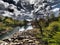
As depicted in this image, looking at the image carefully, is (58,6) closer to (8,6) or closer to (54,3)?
(54,3)

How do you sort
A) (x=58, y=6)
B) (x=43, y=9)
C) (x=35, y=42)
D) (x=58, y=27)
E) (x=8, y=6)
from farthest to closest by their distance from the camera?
(x=8, y=6), (x=43, y=9), (x=58, y=6), (x=35, y=42), (x=58, y=27)

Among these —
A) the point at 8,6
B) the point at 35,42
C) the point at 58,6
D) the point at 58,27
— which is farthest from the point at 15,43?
the point at 8,6

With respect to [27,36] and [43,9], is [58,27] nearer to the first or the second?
[27,36]

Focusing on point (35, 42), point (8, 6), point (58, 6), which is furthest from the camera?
point (8, 6)

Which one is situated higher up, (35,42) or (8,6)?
(8,6)

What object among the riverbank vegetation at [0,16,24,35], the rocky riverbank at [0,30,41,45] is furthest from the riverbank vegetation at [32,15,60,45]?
the riverbank vegetation at [0,16,24,35]

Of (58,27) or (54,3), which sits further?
(54,3)

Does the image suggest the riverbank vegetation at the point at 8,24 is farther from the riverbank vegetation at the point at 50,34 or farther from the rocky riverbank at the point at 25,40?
the riverbank vegetation at the point at 50,34

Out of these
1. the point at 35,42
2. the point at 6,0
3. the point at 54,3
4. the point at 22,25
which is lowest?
the point at 35,42

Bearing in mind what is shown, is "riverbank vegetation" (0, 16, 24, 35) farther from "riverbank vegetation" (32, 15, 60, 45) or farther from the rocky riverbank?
"riverbank vegetation" (32, 15, 60, 45)

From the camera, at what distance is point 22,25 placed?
12.6 meters

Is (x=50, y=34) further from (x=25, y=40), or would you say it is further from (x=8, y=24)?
(x=8, y=24)

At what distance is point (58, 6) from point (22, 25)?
105 inches

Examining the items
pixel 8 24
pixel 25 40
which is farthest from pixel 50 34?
pixel 8 24
